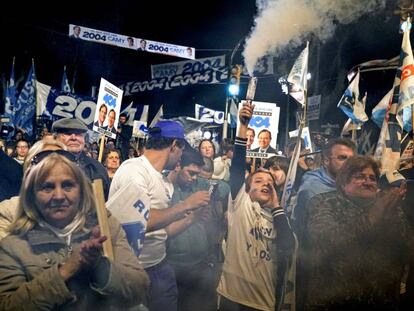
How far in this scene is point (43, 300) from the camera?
79.5 inches

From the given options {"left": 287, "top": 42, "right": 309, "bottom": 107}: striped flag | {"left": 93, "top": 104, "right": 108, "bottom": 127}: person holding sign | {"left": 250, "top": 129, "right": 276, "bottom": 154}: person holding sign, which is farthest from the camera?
{"left": 250, "top": 129, "right": 276, "bottom": 154}: person holding sign

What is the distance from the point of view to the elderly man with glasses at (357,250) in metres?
2.95

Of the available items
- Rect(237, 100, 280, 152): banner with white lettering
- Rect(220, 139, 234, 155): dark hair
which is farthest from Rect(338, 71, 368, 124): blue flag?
Rect(220, 139, 234, 155): dark hair

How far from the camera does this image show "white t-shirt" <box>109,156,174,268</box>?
345cm

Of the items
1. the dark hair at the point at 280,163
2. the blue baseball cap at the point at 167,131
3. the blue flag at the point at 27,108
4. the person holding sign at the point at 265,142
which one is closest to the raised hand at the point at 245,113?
the blue baseball cap at the point at 167,131

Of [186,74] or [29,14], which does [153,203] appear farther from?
[186,74]

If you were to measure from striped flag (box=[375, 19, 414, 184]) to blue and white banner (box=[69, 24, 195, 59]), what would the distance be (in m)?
12.7

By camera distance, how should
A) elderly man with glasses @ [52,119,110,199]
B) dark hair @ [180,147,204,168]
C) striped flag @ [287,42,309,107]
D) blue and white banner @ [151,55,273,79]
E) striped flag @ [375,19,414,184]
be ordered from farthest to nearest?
blue and white banner @ [151,55,273,79] < striped flag @ [287,42,309,107] < dark hair @ [180,147,204,168] < striped flag @ [375,19,414,184] < elderly man with glasses @ [52,119,110,199]

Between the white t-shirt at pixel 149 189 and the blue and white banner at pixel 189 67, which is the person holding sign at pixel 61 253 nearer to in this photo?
the white t-shirt at pixel 149 189

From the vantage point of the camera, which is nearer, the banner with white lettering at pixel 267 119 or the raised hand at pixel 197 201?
the raised hand at pixel 197 201

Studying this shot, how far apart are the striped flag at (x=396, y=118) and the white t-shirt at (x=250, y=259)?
125 cm

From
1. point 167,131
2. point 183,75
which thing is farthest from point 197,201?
point 183,75

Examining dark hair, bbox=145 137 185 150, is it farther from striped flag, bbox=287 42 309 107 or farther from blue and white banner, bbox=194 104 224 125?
blue and white banner, bbox=194 104 224 125

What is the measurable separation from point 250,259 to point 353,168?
3.46ft
